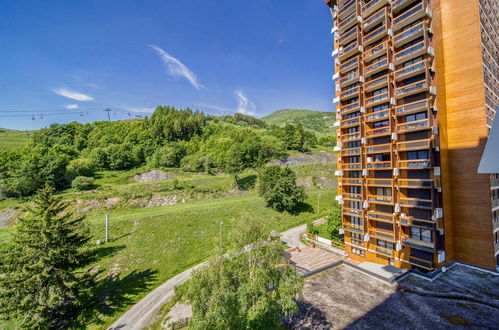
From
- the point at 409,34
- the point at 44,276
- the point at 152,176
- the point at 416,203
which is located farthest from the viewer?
the point at 152,176

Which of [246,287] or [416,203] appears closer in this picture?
[246,287]

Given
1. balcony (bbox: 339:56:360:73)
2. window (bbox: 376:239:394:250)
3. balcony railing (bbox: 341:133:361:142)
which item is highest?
balcony (bbox: 339:56:360:73)

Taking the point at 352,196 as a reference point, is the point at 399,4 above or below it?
above

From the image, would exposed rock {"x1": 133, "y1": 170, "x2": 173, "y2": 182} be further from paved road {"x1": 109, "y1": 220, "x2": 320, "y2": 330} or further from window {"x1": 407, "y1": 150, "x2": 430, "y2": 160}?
window {"x1": 407, "y1": 150, "x2": 430, "y2": 160}

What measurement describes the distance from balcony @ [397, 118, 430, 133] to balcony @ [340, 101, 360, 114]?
5.36m

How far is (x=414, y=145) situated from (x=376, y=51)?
1164cm

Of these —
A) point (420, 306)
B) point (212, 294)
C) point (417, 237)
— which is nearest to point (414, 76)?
point (417, 237)

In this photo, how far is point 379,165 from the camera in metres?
23.8

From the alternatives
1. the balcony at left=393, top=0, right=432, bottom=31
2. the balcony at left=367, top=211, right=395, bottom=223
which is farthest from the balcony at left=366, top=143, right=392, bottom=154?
the balcony at left=393, top=0, right=432, bottom=31

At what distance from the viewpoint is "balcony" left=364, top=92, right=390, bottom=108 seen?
22938 millimetres

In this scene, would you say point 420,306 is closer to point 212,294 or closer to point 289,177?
point 212,294

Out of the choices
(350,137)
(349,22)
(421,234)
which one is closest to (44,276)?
(350,137)

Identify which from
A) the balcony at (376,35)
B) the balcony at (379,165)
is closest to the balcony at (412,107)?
the balcony at (379,165)

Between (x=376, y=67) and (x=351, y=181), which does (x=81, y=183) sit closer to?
(x=351, y=181)
